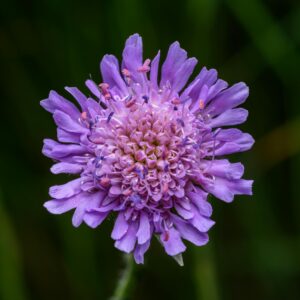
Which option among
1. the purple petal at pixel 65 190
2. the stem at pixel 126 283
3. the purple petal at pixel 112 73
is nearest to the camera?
the purple petal at pixel 65 190

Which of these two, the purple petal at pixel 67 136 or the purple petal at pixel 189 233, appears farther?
the purple petal at pixel 67 136

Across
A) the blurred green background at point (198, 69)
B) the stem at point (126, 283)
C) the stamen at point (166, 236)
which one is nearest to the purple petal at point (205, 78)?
the stamen at point (166, 236)

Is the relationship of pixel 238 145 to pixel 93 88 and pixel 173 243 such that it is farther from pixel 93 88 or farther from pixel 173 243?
pixel 93 88

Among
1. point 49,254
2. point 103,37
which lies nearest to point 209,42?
point 103,37

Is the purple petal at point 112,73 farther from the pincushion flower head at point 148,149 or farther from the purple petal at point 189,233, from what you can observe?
the purple petal at point 189,233

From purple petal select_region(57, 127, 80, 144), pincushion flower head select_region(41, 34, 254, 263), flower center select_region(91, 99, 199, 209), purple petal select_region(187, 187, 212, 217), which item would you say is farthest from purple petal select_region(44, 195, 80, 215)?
purple petal select_region(187, 187, 212, 217)
